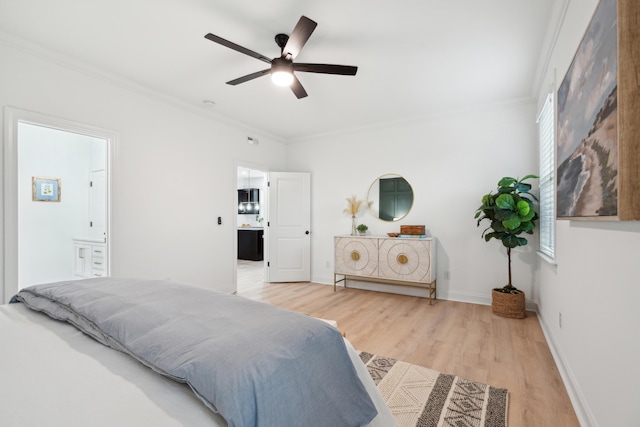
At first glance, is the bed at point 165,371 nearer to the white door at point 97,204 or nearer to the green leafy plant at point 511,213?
the green leafy plant at point 511,213

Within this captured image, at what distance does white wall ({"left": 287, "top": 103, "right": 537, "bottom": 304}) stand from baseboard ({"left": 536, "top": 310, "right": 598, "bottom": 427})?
1331 mm

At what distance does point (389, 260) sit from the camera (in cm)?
414

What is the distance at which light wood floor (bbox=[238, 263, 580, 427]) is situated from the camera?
1.90m

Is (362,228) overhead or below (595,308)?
overhead

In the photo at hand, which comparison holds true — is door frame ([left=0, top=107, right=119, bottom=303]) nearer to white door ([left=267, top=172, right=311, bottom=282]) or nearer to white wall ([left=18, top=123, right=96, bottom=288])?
white wall ([left=18, top=123, right=96, bottom=288])

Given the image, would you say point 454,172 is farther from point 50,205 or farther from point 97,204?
point 50,205

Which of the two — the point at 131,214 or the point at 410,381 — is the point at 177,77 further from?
the point at 410,381

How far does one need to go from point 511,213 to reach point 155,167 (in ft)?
13.4

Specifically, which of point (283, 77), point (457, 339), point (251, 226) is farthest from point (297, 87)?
point (251, 226)

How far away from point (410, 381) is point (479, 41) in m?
2.75

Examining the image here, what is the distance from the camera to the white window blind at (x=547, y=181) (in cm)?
266

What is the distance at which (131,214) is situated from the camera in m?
3.29

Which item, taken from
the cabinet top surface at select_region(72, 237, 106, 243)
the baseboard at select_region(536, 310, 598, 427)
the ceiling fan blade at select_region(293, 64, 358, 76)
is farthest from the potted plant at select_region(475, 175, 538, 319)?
the cabinet top surface at select_region(72, 237, 106, 243)

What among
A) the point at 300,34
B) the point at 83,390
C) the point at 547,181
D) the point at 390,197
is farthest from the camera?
the point at 390,197
